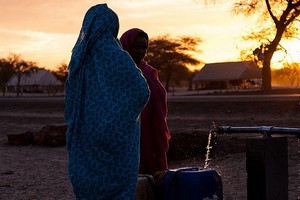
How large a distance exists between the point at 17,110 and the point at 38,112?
134 inches

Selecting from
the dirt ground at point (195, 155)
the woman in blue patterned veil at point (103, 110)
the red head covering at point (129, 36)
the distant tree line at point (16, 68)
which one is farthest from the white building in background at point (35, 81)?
the woman in blue patterned veil at point (103, 110)

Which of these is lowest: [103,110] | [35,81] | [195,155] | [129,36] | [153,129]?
[195,155]

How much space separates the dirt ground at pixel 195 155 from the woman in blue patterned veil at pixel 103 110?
10.3ft

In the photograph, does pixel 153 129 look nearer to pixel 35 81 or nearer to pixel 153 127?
pixel 153 127

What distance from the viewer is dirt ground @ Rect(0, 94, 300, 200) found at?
7.32m

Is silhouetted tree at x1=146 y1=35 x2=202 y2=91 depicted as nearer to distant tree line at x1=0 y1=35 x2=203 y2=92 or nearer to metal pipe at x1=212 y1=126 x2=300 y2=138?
distant tree line at x1=0 y1=35 x2=203 y2=92

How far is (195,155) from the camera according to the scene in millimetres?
10273

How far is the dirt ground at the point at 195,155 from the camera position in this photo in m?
7.32

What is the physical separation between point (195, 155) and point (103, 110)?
7.05m

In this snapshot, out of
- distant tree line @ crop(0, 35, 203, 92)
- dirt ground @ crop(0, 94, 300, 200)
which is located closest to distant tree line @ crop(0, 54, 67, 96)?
distant tree line @ crop(0, 35, 203, 92)

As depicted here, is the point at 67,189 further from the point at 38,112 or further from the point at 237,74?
the point at 237,74

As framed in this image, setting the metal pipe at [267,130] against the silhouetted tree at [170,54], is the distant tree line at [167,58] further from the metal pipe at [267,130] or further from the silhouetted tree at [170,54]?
the metal pipe at [267,130]

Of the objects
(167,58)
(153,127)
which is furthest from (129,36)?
(167,58)

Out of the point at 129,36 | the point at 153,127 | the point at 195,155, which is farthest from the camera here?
the point at 195,155
